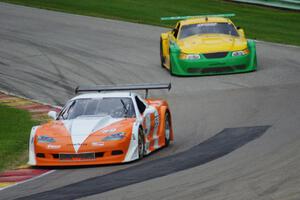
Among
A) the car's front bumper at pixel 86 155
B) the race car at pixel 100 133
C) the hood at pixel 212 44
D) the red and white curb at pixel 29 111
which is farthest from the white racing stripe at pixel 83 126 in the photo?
the hood at pixel 212 44

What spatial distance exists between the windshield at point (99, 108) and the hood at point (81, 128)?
258 mm

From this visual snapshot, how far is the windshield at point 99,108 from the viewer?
16.0m

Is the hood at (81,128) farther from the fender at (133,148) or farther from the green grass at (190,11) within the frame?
the green grass at (190,11)

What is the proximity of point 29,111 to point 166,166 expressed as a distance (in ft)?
24.0

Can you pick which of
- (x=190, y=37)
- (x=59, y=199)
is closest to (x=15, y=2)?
(x=190, y=37)

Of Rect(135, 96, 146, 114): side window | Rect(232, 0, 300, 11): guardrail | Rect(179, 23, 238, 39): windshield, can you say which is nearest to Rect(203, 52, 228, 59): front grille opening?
Rect(179, 23, 238, 39): windshield

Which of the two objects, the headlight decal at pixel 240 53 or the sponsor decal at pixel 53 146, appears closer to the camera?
the sponsor decal at pixel 53 146

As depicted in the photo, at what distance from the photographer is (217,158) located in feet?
47.5

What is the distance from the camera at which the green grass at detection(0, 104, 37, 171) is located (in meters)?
15.7

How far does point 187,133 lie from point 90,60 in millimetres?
10536

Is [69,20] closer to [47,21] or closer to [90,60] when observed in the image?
[47,21]

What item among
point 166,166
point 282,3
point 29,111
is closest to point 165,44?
point 29,111

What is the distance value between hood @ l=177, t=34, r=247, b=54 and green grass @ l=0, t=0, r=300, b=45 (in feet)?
19.7

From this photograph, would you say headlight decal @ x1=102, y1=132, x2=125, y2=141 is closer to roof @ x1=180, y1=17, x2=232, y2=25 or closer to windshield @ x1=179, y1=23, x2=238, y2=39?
windshield @ x1=179, y1=23, x2=238, y2=39
